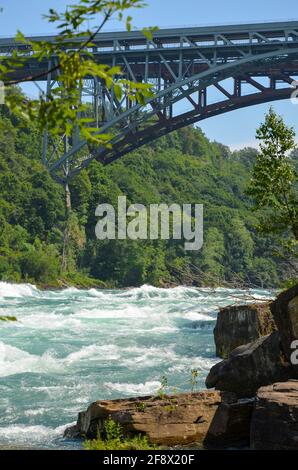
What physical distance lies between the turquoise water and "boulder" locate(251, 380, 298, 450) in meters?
1.88

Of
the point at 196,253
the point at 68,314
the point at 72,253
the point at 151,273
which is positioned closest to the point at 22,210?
the point at 72,253

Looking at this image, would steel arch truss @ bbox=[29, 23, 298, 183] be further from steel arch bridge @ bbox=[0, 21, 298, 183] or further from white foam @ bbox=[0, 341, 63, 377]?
white foam @ bbox=[0, 341, 63, 377]

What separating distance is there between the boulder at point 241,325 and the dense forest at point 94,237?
73.1 feet

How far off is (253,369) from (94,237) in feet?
152

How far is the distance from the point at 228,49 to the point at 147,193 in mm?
33214

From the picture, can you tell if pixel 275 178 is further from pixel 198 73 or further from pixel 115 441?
pixel 198 73

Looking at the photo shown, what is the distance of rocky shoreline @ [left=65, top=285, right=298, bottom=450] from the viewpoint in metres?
6.72

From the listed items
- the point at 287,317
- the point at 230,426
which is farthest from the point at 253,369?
the point at 230,426

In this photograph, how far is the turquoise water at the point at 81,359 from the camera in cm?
936

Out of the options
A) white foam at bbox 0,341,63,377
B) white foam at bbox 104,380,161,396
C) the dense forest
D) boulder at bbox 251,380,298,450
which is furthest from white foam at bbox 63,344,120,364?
the dense forest

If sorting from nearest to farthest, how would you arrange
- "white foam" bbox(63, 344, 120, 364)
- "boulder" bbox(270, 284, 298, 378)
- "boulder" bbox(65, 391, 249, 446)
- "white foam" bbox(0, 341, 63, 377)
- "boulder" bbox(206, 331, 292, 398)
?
"boulder" bbox(65, 391, 249, 446), "boulder" bbox(270, 284, 298, 378), "boulder" bbox(206, 331, 292, 398), "white foam" bbox(0, 341, 63, 377), "white foam" bbox(63, 344, 120, 364)

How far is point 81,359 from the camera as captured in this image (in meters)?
14.5

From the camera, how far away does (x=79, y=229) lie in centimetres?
5444

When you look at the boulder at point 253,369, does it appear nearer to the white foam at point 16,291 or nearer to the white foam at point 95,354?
the white foam at point 95,354
